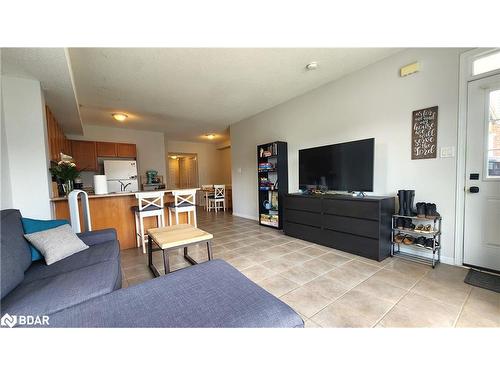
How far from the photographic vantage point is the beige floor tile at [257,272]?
2.20 metres

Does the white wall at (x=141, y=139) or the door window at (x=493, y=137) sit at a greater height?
the white wall at (x=141, y=139)

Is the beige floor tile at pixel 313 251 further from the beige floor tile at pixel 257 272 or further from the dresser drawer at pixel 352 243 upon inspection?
the beige floor tile at pixel 257 272

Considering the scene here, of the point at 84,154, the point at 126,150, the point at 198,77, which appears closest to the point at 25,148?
the point at 198,77

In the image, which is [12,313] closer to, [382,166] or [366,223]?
[366,223]

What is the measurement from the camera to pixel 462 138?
220 cm

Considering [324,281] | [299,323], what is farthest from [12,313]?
[324,281]

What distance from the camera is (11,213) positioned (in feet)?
5.45

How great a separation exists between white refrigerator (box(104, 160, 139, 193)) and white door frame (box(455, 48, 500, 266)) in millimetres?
6586

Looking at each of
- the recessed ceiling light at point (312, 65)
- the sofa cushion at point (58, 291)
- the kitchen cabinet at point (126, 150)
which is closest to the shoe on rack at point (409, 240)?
the recessed ceiling light at point (312, 65)

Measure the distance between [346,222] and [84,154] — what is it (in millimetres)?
6285

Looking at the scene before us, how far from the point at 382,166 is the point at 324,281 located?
1.85m

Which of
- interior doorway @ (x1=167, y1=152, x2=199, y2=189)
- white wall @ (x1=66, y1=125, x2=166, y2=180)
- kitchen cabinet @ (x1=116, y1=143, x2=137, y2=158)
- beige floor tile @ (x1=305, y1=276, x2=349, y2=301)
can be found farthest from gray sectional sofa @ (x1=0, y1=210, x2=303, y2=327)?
interior doorway @ (x1=167, y1=152, x2=199, y2=189)

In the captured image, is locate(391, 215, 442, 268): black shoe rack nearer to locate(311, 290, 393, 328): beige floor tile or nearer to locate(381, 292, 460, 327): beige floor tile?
locate(381, 292, 460, 327): beige floor tile
